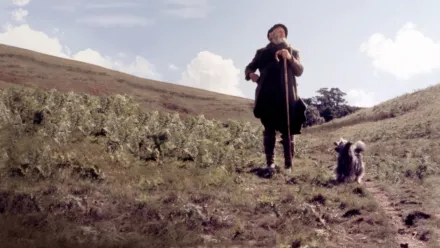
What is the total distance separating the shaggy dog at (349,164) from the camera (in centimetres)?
1325

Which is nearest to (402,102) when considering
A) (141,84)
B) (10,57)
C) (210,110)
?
(210,110)

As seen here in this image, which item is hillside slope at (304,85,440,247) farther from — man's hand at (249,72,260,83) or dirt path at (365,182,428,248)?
man's hand at (249,72,260,83)

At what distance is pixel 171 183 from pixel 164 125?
4.71 m

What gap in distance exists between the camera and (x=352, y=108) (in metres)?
71.8

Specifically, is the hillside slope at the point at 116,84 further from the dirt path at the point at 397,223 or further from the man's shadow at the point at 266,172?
the dirt path at the point at 397,223

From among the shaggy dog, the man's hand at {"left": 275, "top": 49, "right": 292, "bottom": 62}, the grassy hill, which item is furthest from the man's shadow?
the man's hand at {"left": 275, "top": 49, "right": 292, "bottom": 62}

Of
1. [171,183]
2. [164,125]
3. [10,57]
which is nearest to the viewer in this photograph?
[171,183]

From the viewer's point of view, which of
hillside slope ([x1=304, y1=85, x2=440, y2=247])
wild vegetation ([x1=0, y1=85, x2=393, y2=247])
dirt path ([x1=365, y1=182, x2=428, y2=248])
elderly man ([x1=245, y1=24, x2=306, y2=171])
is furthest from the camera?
hillside slope ([x1=304, y1=85, x2=440, y2=247])

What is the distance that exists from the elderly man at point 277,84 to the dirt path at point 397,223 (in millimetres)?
2665

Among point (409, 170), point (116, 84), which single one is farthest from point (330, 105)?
point (409, 170)

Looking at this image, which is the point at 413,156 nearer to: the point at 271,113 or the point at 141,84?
the point at 271,113

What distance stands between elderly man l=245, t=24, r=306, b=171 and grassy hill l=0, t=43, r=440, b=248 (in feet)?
5.44

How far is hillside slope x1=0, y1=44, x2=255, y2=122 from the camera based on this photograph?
202ft

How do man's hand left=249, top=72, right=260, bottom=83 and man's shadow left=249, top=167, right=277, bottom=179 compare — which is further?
man's shadow left=249, top=167, right=277, bottom=179
